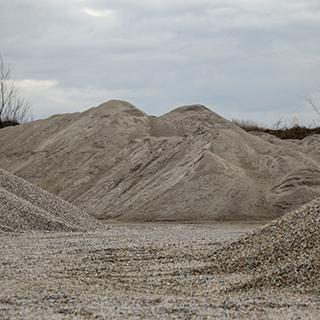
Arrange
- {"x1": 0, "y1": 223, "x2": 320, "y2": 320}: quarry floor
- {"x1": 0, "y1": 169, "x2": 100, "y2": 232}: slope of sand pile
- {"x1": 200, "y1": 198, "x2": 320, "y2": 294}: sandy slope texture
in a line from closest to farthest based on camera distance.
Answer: {"x1": 0, "y1": 223, "x2": 320, "y2": 320}: quarry floor → {"x1": 200, "y1": 198, "x2": 320, "y2": 294}: sandy slope texture → {"x1": 0, "y1": 169, "x2": 100, "y2": 232}: slope of sand pile

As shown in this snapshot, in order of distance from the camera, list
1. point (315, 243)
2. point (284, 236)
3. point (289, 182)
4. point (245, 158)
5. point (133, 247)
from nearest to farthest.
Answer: point (315, 243) < point (284, 236) < point (133, 247) < point (289, 182) < point (245, 158)

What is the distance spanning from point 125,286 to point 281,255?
1484 mm

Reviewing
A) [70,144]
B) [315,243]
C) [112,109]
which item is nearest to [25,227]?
[315,243]

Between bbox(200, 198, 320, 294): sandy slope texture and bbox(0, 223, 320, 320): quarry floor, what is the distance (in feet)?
0.72

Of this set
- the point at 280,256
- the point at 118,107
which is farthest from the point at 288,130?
the point at 280,256

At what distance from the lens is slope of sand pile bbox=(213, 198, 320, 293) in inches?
283

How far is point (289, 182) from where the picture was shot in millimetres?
18656

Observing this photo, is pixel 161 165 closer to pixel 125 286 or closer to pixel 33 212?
pixel 33 212

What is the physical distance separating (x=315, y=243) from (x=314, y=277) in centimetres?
57

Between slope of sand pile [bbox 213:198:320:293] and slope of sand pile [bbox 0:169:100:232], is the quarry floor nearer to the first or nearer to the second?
slope of sand pile [bbox 213:198:320:293]

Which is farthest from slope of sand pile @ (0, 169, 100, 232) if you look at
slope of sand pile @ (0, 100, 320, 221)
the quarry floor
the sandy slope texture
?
the sandy slope texture

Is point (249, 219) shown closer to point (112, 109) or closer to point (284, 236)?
point (284, 236)

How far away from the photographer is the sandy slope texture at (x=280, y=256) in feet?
23.5

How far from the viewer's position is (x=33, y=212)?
13.7 metres
